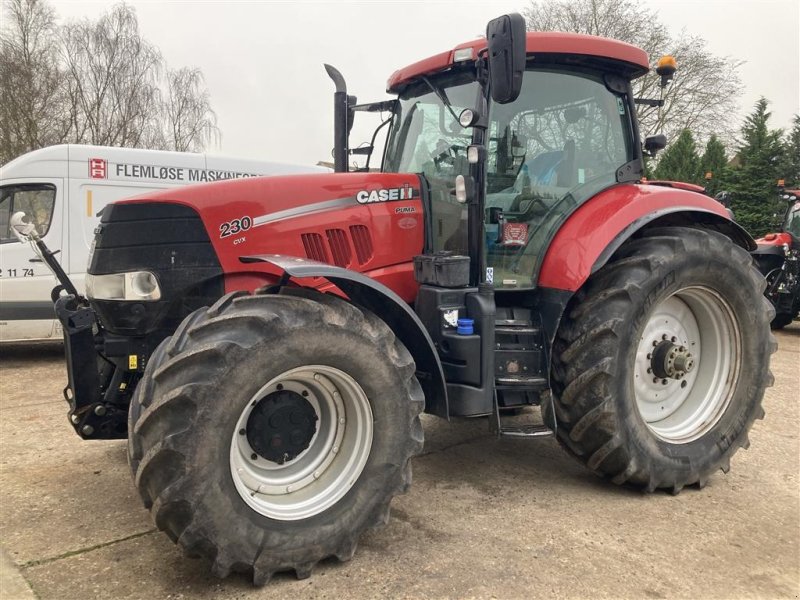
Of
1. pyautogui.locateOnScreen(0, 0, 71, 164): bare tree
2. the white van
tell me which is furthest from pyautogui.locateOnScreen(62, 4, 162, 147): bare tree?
the white van

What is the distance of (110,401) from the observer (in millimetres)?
3195

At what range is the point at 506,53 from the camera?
2992 millimetres

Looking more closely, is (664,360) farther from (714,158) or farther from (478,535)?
(714,158)

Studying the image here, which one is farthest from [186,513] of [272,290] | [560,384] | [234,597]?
[560,384]

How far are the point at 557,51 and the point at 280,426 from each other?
255 cm

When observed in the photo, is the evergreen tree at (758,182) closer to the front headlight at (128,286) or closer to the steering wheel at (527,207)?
the steering wheel at (527,207)

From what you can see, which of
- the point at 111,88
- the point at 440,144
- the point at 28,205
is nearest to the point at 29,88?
the point at 111,88

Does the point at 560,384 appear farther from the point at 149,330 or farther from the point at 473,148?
the point at 149,330

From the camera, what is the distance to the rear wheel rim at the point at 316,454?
2.71 metres

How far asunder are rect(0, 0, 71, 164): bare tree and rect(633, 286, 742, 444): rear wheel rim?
62.3 ft

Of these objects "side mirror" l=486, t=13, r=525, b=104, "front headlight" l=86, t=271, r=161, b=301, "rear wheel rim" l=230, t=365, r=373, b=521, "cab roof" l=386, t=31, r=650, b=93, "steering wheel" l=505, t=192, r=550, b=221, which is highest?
"cab roof" l=386, t=31, r=650, b=93

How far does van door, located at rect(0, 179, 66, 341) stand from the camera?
7.31 m

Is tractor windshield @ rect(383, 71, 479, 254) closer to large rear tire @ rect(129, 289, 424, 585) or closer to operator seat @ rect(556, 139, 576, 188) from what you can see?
operator seat @ rect(556, 139, 576, 188)

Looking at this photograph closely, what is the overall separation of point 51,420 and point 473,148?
4.00 m
